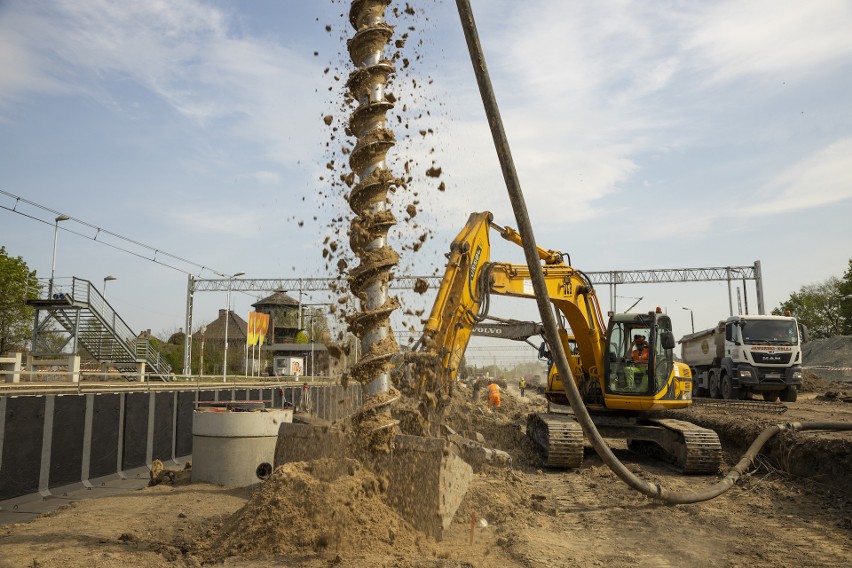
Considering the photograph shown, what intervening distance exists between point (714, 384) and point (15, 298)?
31.6 m

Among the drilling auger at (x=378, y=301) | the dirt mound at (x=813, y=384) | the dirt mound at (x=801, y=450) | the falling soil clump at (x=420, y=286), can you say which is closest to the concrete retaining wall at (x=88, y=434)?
the drilling auger at (x=378, y=301)

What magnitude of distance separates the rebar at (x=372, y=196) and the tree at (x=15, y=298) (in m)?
32.2

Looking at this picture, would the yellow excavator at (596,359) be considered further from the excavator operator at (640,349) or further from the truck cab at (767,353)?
the truck cab at (767,353)

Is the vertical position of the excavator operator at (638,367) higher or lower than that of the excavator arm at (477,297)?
lower

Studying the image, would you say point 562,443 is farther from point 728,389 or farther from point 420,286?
point 728,389

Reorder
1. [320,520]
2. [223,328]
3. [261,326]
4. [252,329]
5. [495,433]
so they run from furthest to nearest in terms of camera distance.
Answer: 1. [223,328]
2. [261,326]
3. [252,329]
4. [495,433]
5. [320,520]

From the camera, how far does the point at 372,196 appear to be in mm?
5766

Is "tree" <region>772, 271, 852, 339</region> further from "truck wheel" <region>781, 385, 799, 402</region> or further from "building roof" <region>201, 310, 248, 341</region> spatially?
"building roof" <region>201, 310, 248, 341</region>

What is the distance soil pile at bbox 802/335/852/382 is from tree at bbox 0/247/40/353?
4289cm

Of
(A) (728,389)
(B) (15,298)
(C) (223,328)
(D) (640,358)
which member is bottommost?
(A) (728,389)

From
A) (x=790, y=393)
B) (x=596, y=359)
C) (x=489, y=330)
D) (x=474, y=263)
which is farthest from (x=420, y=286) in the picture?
(x=790, y=393)

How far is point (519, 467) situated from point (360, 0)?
29.3 feet

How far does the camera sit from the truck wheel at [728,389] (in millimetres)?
24172

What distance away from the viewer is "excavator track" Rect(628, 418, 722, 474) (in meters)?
11.2
